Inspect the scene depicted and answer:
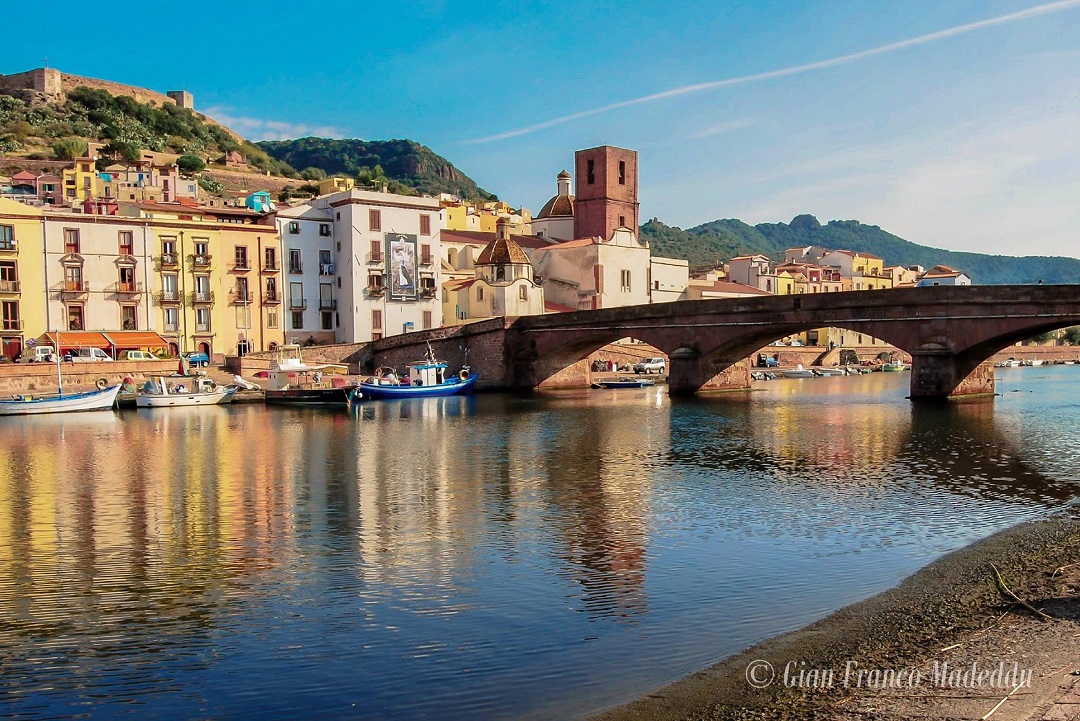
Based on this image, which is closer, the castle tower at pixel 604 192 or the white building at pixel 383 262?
the white building at pixel 383 262

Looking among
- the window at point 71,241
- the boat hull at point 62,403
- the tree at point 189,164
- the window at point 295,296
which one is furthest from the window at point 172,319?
the tree at point 189,164

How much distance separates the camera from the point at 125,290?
→ 2223 inches

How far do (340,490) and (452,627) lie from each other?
11.1 meters

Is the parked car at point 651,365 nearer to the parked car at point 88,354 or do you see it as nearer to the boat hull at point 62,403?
the parked car at point 88,354

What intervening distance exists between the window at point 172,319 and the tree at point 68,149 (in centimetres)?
7003

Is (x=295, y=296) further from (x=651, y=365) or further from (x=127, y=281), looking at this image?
(x=651, y=365)

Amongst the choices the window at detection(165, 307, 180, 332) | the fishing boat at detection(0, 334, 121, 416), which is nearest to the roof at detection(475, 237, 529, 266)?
the window at detection(165, 307, 180, 332)

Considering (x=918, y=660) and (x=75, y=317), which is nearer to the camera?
(x=918, y=660)

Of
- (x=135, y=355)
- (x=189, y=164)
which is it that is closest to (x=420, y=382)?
(x=135, y=355)

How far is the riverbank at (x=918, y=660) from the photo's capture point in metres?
8.38

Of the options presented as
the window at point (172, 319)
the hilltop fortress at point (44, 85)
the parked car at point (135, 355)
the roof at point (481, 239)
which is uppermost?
the hilltop fortress at point (44, 85)

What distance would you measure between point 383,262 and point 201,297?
41.9 ft

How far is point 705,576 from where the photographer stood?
46.0 ft

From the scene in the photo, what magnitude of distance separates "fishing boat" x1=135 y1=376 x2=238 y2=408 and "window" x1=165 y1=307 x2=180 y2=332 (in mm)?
7023
